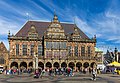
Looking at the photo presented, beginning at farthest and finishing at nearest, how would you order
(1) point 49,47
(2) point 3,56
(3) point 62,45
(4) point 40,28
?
(4) point 40,28
(2) point 3,56
(3) point 62,45
(1) point 49,47

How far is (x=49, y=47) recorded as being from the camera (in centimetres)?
5484

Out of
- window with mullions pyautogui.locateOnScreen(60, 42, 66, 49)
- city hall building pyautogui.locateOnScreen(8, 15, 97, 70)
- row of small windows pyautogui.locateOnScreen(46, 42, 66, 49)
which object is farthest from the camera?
window with mullions pyautogui.locateOnScreen(60, 42, 66, 49)

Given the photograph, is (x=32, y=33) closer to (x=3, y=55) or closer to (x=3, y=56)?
(x=3, y=55)

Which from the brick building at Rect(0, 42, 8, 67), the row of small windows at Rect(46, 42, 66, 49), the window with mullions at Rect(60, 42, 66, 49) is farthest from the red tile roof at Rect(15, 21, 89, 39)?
the brick building at Rect(0, 42, 8, 67)

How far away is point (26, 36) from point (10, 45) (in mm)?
4803

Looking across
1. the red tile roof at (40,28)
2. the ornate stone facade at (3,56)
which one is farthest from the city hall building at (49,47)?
the ornate stone facade at (3,56)

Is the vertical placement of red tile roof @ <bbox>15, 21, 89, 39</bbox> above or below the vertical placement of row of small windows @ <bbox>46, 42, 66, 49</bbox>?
above

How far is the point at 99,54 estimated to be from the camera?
8350 cm

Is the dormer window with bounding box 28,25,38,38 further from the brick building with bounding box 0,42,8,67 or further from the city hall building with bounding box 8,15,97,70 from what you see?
the brick building with bounding box 0,42,8,67

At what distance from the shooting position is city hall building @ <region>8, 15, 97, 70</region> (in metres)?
53.8

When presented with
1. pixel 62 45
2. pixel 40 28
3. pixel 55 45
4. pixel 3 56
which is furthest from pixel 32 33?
pixel 3 56

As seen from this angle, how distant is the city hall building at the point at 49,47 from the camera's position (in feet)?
177

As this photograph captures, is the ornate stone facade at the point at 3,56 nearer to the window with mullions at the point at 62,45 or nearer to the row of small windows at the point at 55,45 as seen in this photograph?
the row of small windows at the point at 55,45

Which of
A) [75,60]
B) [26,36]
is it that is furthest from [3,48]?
[75,60]
